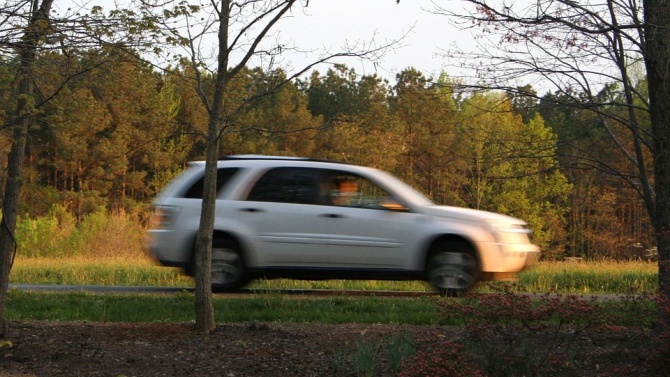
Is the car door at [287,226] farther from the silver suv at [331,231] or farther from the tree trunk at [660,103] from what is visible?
the tree trunk at [660,103]

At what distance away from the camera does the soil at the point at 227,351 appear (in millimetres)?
6562

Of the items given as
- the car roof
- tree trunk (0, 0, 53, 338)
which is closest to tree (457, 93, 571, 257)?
the car roof

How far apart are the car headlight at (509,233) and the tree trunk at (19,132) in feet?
21.9

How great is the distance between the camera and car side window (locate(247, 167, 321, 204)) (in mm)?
12180

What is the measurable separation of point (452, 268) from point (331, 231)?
170 cm

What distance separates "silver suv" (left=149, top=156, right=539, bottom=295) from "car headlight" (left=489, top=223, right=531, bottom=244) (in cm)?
2

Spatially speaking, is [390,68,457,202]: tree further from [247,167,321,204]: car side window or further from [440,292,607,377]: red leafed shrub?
[440,292,607,377]: red leafed shrub

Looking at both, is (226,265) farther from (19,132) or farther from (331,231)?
(19,132)

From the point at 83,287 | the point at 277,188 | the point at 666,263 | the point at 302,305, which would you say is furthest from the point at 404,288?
the point at 666,263

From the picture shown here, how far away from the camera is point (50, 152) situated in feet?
147

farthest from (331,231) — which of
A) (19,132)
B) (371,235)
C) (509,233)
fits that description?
(19,132)

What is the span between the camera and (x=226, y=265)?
12047mm

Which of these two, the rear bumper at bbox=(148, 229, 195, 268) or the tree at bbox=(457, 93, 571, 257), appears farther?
the rear bumper at bbox=(148, 229, 195, 268)

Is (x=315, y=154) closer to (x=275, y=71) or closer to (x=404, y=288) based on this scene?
(x=404, y=288)
